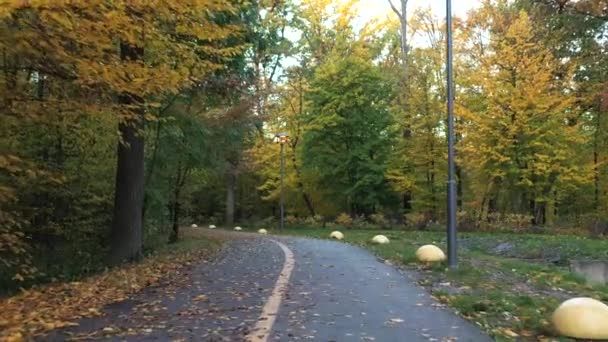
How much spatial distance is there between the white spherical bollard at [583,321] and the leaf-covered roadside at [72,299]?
229 inches

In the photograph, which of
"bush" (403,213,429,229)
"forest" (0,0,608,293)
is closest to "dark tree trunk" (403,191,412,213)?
"forest" (0,0,608,293)

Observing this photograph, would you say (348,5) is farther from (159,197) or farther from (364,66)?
(159,197)

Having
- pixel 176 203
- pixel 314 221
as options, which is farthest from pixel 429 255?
pixel 314 221

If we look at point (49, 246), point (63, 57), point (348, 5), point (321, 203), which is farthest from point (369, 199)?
point (63, 57)

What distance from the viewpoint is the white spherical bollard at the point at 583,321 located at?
6480mm

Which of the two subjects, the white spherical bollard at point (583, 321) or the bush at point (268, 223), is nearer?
the white spherical bollard at point (583, 321)

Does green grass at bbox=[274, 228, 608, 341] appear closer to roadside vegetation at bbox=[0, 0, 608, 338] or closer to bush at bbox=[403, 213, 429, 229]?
roadside vegetation at bbox=[0, 0, 608, 338]

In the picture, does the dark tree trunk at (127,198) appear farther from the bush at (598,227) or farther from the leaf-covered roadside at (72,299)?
the bush at (598,227)

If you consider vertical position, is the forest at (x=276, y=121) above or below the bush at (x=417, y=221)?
above

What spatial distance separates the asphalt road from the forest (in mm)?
2744

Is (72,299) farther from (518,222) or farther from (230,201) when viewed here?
(230,201)

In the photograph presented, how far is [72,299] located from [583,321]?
722cm

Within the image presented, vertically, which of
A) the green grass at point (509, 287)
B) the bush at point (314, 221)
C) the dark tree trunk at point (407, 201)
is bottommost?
the green grass at point (509, 287)

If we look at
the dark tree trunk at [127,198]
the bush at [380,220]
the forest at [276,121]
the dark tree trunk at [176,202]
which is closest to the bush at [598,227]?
the forest at [276,121]
